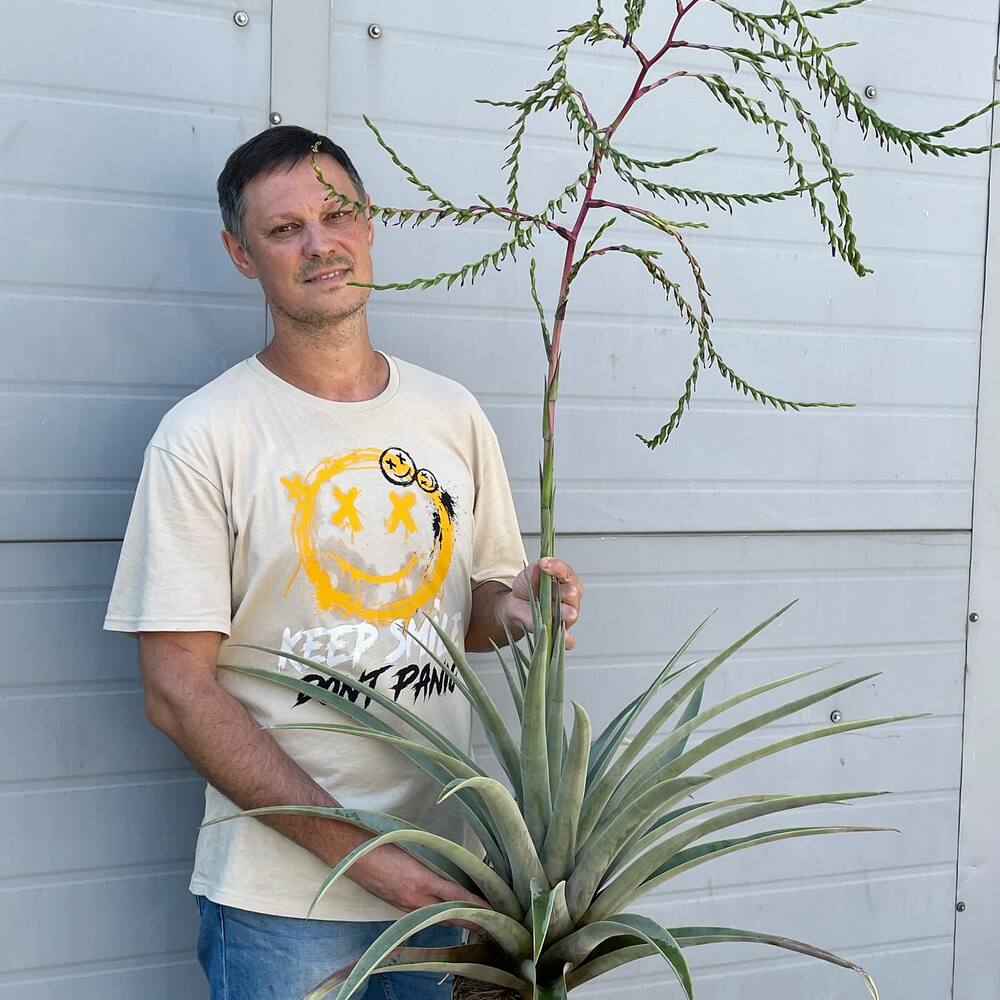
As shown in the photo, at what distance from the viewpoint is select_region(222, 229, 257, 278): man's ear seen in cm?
221

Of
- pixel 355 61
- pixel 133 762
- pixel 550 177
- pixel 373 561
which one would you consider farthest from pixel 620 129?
pixel 133 762

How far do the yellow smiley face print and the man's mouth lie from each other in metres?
0.29

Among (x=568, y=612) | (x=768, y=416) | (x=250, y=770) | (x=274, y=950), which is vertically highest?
(x=768, y=416)

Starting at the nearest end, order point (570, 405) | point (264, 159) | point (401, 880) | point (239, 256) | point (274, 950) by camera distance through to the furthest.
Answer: point (401, 880), point (274, 950), point (264, 159), point (239, 256), point (570, 405)

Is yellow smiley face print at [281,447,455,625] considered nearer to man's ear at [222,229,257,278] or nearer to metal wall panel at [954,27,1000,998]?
man's ear at [222,229,257,278]

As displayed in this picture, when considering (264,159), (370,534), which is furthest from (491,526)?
(264,159)

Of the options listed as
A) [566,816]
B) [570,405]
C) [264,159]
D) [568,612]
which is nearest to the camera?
[566,816]

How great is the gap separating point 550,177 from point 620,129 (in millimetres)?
207

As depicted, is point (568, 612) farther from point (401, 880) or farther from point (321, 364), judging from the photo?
point (321, 364)

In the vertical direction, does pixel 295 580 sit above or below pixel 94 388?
below

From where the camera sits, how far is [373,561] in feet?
6.81

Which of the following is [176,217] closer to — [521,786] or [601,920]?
[521,786]

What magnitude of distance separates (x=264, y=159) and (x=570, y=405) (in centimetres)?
91

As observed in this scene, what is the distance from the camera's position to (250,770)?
1.93 meters
